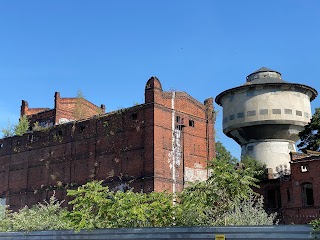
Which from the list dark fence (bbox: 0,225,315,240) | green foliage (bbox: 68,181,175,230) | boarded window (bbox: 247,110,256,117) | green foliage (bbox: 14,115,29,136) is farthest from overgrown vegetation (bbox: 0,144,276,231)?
green foliage (bbox: 14,115,29,136)

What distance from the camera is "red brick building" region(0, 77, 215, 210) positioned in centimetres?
3069

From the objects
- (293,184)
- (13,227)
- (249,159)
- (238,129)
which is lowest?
(13,227)

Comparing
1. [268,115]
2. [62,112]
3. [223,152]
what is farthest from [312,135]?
[62,112]

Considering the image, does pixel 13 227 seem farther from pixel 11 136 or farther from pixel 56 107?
pixel 56 107

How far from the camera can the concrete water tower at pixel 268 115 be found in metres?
36.7

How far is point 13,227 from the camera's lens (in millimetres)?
15680

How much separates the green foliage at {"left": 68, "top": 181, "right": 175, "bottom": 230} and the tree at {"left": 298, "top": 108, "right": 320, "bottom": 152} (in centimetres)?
2423

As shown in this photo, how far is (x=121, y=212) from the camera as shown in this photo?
1318 centimetres

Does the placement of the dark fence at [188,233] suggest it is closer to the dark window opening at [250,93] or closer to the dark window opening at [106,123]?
the dark window opening at [106,123]

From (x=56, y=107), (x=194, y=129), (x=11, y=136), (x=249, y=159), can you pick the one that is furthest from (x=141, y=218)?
(x=56, y=107)

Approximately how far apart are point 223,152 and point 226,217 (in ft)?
122

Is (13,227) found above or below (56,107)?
below

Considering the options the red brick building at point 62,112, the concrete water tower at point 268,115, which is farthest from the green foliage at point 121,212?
the red brick building at point 62,112

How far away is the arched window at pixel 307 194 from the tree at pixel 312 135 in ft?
13.8
